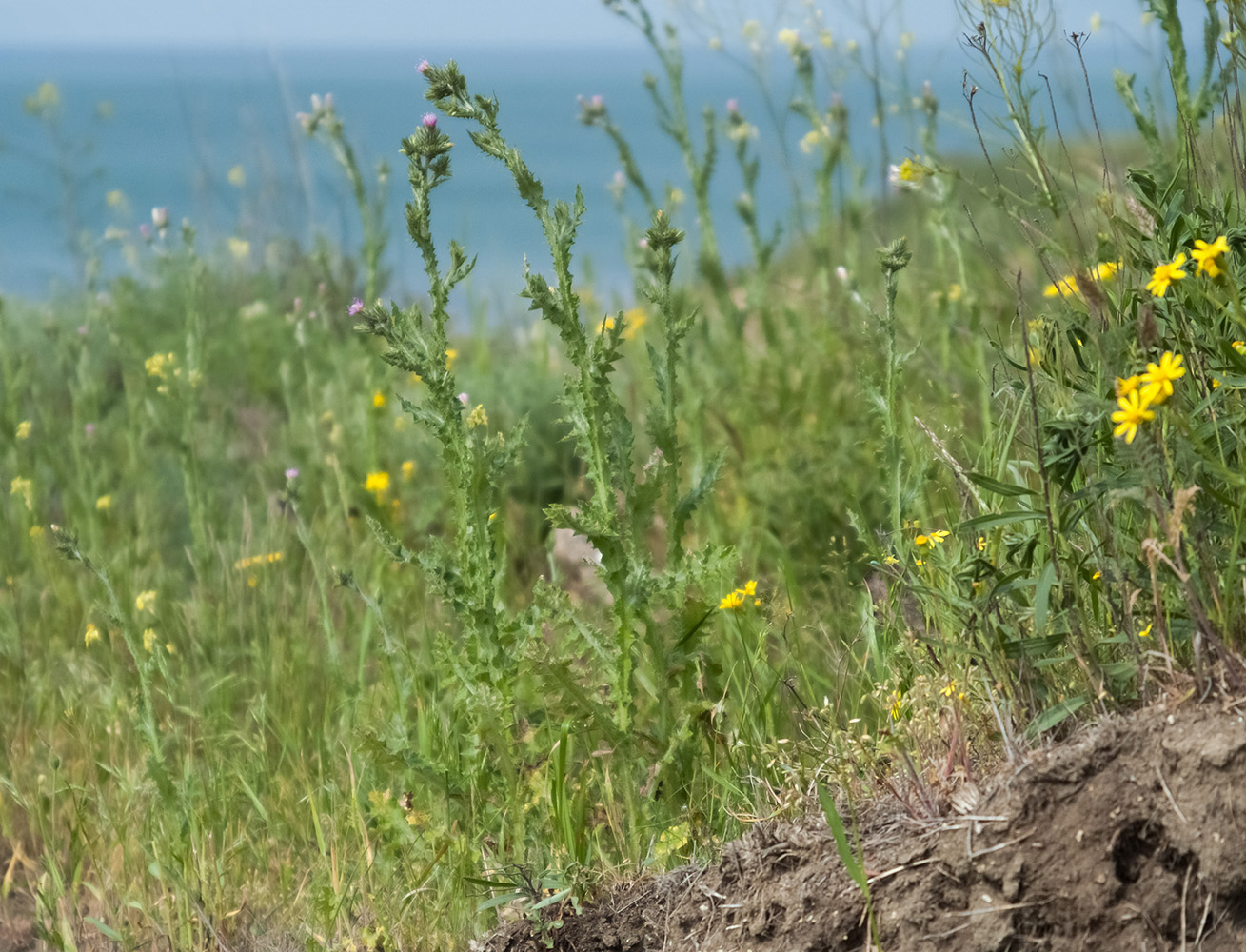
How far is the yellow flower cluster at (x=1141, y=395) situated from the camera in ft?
4.60

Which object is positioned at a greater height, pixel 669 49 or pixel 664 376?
pixel 669 49

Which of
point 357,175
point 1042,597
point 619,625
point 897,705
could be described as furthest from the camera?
point 357,175

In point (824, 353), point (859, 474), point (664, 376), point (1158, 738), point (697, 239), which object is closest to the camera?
point (1158, 738)

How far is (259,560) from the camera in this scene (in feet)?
10.8

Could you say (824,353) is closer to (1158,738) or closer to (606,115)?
(606,115)

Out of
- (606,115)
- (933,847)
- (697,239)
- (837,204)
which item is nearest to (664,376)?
(933,847)

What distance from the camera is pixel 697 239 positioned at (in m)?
4.72

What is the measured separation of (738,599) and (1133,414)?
102 cm

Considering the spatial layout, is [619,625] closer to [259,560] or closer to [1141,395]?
[1141,395]

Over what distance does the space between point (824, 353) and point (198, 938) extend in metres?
2.68

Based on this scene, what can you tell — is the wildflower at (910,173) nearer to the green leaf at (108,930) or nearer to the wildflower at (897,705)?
the wildflower at (897,705)

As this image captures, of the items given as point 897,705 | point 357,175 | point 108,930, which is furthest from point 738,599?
point 357,175

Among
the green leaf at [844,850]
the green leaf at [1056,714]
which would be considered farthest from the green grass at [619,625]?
the green leaf at [844,850]

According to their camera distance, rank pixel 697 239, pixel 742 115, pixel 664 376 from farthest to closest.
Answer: pixel 697 239 → pixel 742 115 → pixel 664 376
